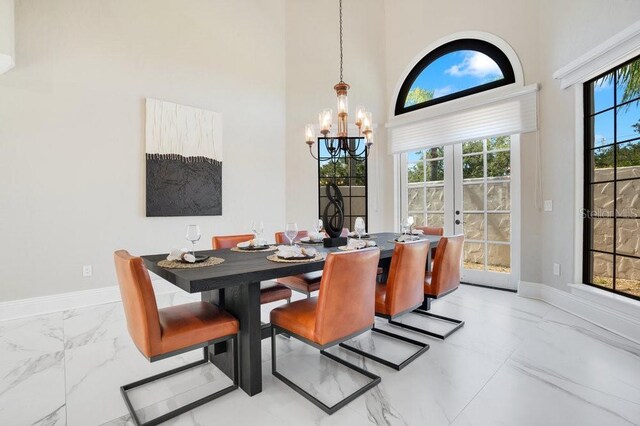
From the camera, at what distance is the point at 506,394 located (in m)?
1.84

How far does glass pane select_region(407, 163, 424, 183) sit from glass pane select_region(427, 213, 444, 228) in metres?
0.57

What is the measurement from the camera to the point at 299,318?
184cm

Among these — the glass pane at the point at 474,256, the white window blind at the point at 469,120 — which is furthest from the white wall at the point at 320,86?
the glass pane at the point at 474,256

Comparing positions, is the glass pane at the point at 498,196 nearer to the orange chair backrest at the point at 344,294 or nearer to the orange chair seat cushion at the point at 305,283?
the orange chair seat cushion at the point at 305,283

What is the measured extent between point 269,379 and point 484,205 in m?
3.61

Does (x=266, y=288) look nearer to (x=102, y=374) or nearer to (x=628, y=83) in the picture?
(x=102, y=374)

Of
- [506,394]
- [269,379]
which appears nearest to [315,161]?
[269,379]

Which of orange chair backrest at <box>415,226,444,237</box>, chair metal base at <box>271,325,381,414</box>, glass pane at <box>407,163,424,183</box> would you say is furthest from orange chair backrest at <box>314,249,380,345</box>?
glass pane at <box>407,163,424,183</box>

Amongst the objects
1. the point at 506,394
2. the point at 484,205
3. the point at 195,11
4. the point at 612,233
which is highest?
the point at 195,11

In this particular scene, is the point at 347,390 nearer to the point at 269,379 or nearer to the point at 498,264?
the point at 269,379

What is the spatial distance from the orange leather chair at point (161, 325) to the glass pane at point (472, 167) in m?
3.80

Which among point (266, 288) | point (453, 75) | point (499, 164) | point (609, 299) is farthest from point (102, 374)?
point (453, 75)

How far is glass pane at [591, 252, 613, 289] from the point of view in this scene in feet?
9.68

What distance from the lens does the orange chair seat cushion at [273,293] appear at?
8.33 ft
